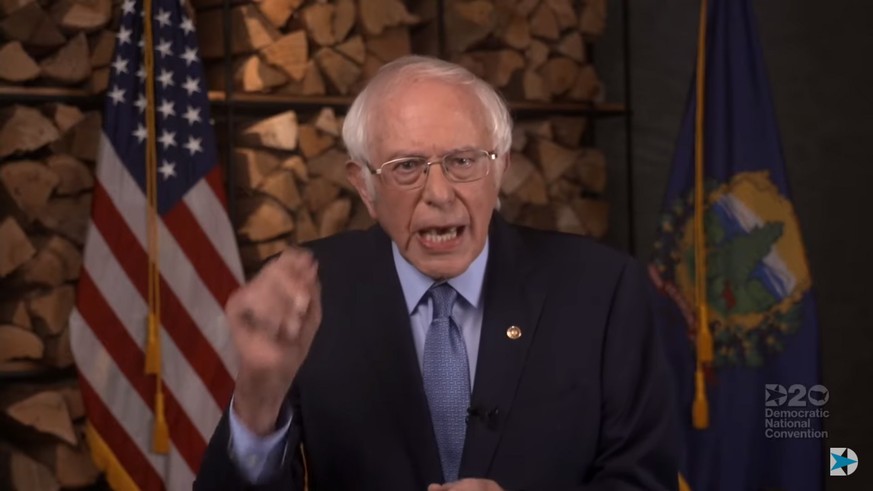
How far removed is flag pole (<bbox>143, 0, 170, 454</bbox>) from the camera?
2957mm

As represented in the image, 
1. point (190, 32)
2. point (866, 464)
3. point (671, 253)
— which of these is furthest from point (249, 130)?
point (866, 464)

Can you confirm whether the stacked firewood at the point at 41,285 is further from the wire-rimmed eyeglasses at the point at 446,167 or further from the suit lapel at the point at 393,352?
the wire-rimmed eyeglasses at the point at 446,167

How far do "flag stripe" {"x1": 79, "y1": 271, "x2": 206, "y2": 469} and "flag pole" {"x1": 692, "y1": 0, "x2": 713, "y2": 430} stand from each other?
1344 millimetres

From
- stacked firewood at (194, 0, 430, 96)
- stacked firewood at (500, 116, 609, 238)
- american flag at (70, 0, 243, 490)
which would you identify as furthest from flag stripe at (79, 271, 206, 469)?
stacked firewood at (500, 116, 609, 238)

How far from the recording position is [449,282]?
5.73 ft

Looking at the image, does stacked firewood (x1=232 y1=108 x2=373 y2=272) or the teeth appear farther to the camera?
stacked firewood (x1=232 y1=108 x2=373 y2=272)

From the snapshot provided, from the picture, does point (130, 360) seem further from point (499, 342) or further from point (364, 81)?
point (499, 342)

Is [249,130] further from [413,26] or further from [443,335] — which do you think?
[443,335]

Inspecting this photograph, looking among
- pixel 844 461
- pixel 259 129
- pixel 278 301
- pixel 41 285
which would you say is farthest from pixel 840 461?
pixel 278 301

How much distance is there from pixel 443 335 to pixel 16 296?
1570 mm

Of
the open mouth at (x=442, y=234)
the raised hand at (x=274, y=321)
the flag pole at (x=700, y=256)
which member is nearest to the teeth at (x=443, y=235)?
the open mouth at (x=442, y=234)

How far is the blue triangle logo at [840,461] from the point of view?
390 centimetres

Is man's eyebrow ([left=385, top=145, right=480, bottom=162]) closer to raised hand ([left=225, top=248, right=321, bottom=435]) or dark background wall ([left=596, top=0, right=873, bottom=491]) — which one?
raised hand ([left=225, top=248, right=321, bottom=435])

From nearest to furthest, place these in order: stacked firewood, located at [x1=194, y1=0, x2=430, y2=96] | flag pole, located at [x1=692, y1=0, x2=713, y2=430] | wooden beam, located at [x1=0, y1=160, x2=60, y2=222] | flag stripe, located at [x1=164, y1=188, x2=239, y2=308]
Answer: wooden beam, located at [x1=0, y1=160, x2=60, y2=222] < flag stripe, located at [x1=164, y1=188, x2=239, y2=308] < stacked firewood, located at [x1=194, y1=0, x2=430, y2=96] < flag pole, located at [x1=692, y1=0, x2=713, y2=430]
